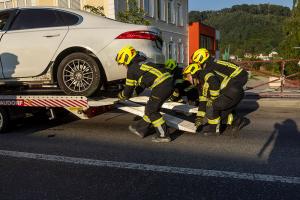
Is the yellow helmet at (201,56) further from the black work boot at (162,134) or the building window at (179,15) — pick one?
the building window at (179,15)

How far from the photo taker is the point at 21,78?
684cm

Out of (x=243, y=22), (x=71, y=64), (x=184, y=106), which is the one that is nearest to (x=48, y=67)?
(x=71, y=64)

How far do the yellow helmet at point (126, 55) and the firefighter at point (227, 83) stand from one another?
1.13m

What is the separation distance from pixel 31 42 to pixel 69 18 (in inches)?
30.9

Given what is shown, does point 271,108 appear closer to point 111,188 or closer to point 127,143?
point 127,143

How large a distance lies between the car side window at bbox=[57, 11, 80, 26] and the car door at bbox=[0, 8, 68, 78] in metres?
0.07

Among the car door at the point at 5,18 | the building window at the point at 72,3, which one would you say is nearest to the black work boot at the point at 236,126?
the car door at the point at 5,18

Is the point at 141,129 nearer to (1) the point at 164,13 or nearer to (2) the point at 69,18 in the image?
(2) the point at 69,18

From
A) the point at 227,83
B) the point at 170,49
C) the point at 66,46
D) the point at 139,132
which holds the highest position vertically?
the point at 170,49

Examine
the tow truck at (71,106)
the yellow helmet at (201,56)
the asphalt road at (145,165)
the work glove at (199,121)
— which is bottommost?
the asphalt road at (145,165)

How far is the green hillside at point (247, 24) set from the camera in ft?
311

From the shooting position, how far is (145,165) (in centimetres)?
486

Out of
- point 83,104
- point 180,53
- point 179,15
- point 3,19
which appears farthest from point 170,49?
point 83,104

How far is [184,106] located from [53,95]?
2.47 m
